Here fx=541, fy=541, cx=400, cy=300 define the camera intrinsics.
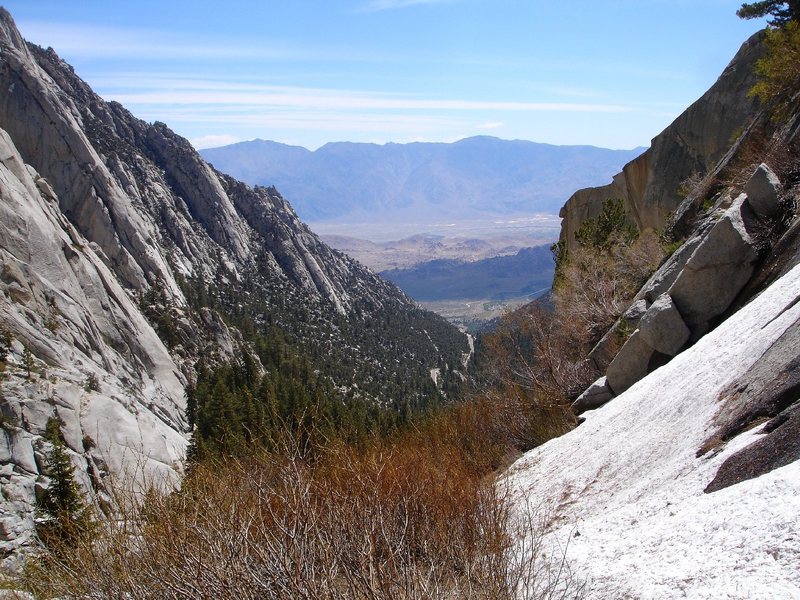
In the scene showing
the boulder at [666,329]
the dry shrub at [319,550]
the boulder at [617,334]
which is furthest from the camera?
the boulder at [617,334]

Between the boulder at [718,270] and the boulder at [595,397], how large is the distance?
2.65 meters

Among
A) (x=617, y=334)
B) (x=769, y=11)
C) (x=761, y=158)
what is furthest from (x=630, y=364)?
(x=769, y=11)

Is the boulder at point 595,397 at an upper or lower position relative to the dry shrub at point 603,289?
lower

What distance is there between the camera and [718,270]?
12.7 meters

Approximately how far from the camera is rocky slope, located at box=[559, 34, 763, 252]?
30375 mm

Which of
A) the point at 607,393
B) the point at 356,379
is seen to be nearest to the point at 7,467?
the point at 607,393

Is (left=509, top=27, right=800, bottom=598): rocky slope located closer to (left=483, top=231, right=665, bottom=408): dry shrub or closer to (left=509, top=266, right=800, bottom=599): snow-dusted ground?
(left=509, top=266, right=800, bottom=599): snow-dusted ground

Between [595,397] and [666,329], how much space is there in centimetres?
271

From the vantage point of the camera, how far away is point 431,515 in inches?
263

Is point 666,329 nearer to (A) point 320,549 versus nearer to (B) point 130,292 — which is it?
(A) point 320,549

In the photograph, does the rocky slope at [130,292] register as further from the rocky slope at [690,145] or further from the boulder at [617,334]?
the rocky slope at [690,145]

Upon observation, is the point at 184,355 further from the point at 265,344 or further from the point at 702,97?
the point at 702,97

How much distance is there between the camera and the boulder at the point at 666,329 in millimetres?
12969

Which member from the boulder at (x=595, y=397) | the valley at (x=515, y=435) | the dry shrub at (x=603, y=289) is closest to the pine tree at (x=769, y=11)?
A: the valley at (x=515, y=435)
